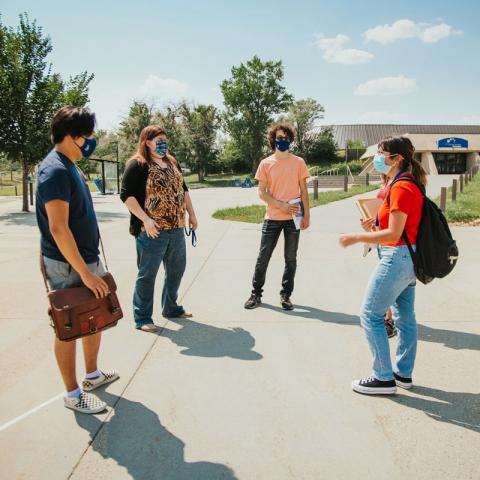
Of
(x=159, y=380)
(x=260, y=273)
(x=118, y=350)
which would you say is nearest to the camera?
(x=159, y=380)

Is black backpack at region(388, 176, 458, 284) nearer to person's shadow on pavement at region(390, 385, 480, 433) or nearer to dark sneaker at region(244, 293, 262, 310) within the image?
person's shadow on pavement at region(390, 385, 480, 433)

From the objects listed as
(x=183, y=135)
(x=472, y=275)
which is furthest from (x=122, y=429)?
(x=183, y=135)

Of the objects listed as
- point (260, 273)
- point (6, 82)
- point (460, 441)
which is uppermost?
point (6, 82)

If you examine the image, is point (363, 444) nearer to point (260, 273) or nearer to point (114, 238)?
point (260, 273)

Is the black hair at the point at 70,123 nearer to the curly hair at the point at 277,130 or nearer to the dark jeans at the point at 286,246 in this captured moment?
the curly hair at the point at 277,130

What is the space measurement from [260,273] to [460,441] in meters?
2.78

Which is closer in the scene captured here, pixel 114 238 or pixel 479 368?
pixel 479 368

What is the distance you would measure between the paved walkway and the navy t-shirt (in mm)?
1032

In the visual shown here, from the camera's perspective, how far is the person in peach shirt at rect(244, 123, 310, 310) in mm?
4734

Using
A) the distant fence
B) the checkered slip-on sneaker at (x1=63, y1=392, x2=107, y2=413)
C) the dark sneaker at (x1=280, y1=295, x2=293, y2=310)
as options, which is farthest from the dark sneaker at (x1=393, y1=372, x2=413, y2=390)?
the distant fence

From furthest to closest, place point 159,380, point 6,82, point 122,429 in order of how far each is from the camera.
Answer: point 6,82 → point 159,380 → point 122,429

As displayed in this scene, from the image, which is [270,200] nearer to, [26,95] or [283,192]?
[283,192]

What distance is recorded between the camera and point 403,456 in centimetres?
230

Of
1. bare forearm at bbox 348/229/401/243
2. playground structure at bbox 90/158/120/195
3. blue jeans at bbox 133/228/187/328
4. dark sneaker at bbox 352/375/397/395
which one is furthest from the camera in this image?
playground structure at bbox 90/158/120/195
